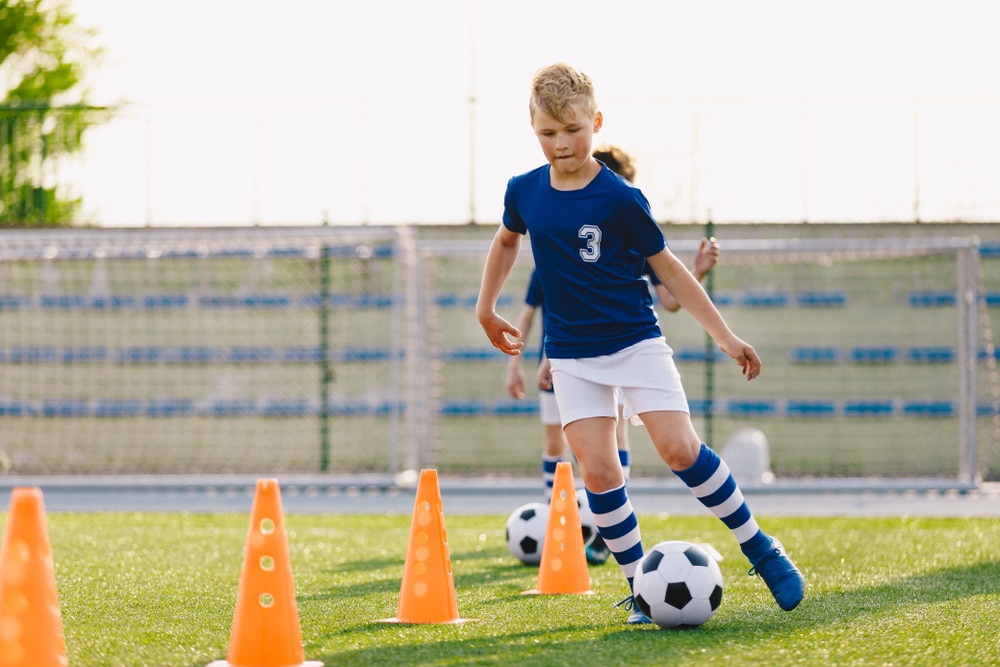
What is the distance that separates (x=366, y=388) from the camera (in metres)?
12.7

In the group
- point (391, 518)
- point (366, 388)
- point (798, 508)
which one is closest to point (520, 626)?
point (391, 518)

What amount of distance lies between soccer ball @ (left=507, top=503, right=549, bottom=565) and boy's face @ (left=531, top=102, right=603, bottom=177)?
2.10m

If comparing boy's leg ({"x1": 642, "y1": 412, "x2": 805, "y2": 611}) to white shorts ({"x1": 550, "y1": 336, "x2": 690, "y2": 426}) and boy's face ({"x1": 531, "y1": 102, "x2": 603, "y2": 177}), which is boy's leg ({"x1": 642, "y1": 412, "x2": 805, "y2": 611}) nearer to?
white shorts ({"x1": 550, "y1": 336, "x2": 690, "y2": 426})

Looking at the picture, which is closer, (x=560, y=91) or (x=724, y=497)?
(x=560, y=91)

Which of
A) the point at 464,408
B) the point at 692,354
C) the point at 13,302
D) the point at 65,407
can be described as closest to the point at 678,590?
the point at 692,354

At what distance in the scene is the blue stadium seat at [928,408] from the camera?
12211 mm

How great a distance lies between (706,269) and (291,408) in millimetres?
8933

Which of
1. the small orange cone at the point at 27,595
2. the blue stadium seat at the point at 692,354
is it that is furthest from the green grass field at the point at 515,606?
the blue stadium seat at the point at 692,354

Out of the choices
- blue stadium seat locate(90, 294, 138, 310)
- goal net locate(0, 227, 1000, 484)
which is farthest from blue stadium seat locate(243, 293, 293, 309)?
blue stadium seat locate(90, 294, 138, 310)

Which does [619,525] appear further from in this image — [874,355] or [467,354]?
[874,355]

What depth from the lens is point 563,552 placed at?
4.47m

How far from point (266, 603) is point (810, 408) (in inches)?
396

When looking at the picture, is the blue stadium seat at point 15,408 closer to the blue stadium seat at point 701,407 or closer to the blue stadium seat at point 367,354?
the blue stadium seat at point 367,354

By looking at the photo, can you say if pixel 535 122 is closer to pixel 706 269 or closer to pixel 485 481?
pixel 706 269
